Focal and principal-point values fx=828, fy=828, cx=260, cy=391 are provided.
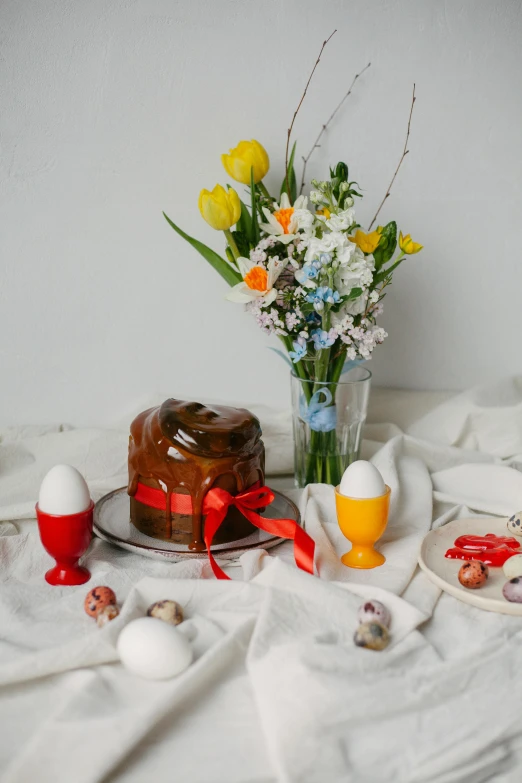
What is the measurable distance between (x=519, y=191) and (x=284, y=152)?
1.58 ft

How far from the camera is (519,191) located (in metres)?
1.66

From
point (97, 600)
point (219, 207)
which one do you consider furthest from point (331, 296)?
point (97, 600)

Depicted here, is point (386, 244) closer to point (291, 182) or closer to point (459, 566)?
point (291, 182)

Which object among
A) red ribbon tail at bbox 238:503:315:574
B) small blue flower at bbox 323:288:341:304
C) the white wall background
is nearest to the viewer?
red ribbon tail at bbox 238:503:315:574

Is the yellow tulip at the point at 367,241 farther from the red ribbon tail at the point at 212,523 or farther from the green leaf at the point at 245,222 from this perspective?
the red ribbon tail at the point at 212,523

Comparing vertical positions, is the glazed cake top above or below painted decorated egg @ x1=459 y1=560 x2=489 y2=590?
above

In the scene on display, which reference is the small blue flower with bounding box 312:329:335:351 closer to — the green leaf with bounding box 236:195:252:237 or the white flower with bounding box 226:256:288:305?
the white flower with bounding box 226:256:288:305

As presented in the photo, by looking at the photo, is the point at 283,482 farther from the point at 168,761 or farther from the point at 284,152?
the point at 168,761

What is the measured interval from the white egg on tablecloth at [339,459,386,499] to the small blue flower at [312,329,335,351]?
225 millimetres

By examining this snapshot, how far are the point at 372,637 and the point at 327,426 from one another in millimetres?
502

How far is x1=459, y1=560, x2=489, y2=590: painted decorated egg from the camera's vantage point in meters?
1.11

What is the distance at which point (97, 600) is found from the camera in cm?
105

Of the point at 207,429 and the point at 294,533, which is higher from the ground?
the point at 207,429

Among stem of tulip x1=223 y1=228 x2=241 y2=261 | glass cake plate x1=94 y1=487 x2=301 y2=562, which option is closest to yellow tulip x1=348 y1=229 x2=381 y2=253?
stem of tulip x1=223 y1=228 x2=241 y2=261
